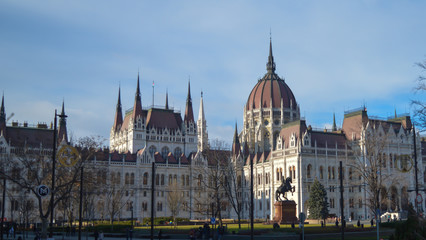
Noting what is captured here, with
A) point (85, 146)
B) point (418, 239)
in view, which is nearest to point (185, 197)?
point (85, 146)

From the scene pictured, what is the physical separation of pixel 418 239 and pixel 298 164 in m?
71.1

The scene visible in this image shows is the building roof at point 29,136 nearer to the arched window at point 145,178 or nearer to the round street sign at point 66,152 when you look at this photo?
the arched window at point 145,178

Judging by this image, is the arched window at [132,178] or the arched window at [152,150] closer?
the arched window at [132,178]

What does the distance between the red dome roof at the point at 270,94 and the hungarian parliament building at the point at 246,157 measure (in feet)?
0.79

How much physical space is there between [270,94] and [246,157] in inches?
687

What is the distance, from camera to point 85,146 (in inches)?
2488

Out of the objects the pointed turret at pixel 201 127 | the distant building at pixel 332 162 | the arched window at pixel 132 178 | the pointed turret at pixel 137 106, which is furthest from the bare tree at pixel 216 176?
the pointed turret at pixel 201 127

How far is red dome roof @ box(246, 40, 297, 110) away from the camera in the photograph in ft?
422

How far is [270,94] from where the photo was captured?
422ft

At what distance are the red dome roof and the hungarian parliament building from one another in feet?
0.79

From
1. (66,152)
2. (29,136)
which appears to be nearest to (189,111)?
(29,136)

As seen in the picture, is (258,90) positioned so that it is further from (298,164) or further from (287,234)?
(287,234)

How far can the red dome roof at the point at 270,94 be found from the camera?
12850cm

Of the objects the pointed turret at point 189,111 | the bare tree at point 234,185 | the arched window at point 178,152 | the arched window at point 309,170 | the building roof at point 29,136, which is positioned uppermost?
the pointed turret at point 189,111
